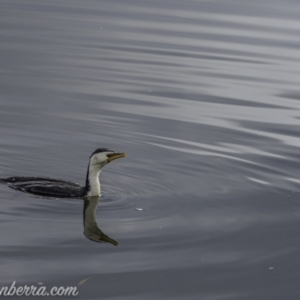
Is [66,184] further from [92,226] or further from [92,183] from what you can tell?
[92,226]

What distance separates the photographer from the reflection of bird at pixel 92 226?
10.6 meters

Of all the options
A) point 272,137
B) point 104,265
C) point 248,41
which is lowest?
point 104,265

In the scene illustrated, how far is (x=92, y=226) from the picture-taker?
431 inches

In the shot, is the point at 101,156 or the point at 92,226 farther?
the point at 101,156

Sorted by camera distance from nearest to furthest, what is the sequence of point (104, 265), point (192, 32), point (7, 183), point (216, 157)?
point (104, 265), point (7, 183), point (216, 157), point (192, 32)

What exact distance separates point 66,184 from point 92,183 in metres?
0.35

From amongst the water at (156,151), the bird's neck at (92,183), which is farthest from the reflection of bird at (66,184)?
the water at (156,151)

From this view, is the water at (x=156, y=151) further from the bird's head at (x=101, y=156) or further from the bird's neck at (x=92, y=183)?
the bird's head at (x=101, y=156)

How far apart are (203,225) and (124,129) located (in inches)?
182

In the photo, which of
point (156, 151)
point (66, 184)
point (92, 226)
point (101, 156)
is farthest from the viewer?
point (156, 151)

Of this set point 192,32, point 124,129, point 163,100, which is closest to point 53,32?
point 192,32

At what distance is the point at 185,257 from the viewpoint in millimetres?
10086

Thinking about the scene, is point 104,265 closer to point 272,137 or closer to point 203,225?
point 203,225

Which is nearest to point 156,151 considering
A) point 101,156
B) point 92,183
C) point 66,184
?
point 101,156
